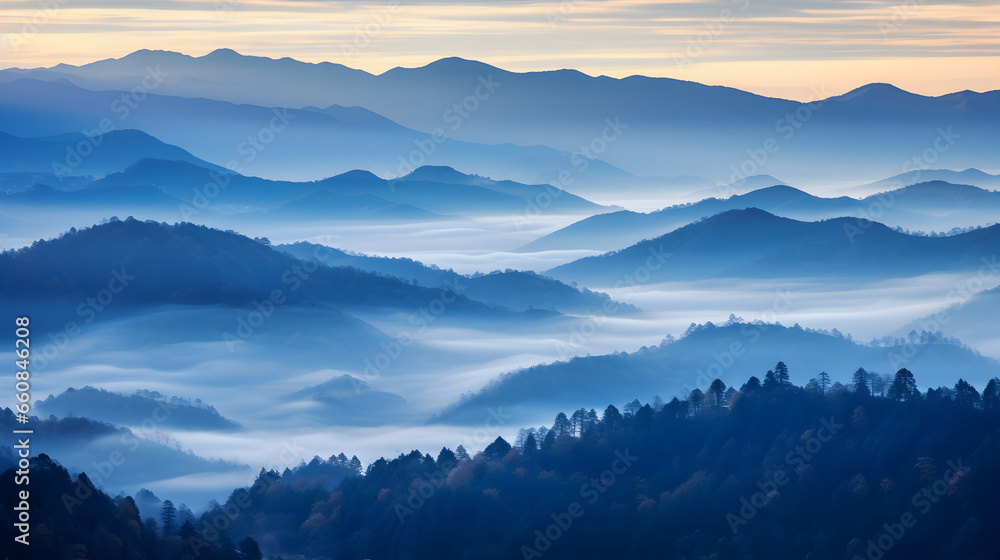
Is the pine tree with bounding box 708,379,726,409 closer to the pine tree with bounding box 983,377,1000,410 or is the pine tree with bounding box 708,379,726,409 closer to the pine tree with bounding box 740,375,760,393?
the pine tree with bounding box 740,375,760,393

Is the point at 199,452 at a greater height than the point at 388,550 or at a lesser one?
greater

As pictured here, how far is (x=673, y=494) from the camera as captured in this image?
98.3 metres

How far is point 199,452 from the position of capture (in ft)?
557

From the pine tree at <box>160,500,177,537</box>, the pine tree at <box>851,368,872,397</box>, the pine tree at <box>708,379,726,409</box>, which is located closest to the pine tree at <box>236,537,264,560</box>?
the pine tree at <box>160,500,177,537</box>

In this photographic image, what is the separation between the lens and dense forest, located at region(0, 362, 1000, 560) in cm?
8544

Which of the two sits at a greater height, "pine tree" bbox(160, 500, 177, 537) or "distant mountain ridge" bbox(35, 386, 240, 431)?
"distant mountain ridge" bbox(35, 386, 240, 431)

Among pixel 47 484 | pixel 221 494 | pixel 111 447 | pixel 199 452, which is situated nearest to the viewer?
pixel 47 484

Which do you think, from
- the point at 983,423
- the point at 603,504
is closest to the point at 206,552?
the point at 603,504

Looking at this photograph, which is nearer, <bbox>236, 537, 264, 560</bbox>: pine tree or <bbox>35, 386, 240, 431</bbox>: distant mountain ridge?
<bbox>236, 537, 264, 560</bbox>: pine tree

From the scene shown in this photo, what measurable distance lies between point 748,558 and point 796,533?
5.01 metres

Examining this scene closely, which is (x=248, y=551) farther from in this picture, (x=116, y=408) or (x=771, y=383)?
(x=116, y=408)

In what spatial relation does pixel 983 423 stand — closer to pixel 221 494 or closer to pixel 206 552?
pixel 206 552

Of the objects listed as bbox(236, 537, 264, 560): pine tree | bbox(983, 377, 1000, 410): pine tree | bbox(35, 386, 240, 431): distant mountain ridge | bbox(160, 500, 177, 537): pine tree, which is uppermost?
bbox(35, 386, 240, 431): distant mountain ridge

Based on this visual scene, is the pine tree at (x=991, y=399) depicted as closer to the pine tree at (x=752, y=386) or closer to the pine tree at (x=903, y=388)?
the pine tree at (x=903, y=388)
